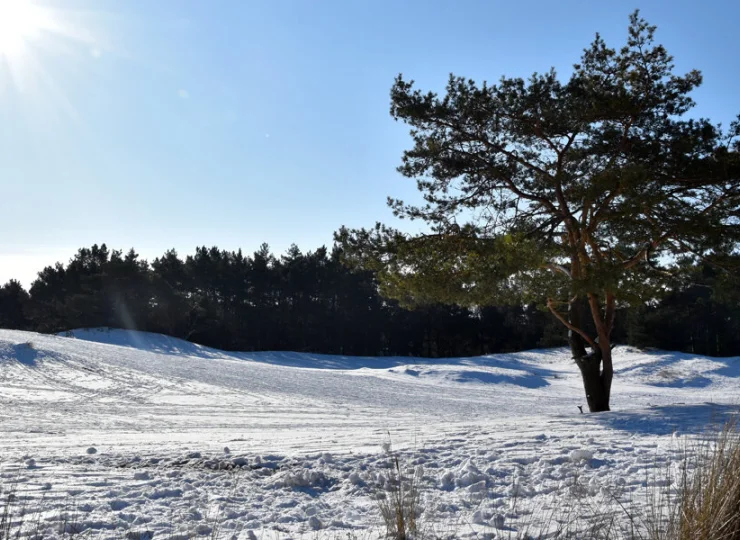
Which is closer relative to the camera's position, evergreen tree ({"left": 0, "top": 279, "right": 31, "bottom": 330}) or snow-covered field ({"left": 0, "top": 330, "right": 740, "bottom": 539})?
snow-covered field ({"left": 0, "top": 330, "right": 740, "bottom": 539})

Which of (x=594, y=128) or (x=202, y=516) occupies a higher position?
(x=594, y=128)

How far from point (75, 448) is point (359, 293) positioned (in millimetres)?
41405

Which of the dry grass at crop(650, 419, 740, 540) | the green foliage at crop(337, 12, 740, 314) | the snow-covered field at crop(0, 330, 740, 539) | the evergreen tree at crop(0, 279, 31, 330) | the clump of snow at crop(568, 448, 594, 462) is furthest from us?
the evergreen tree at crop(0, 279, 31, 330)

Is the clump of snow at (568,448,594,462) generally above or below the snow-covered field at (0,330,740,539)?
above

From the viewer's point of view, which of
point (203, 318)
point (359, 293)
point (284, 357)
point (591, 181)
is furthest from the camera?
point (359, 293)

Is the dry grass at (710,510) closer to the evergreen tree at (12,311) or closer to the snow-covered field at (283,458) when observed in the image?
the snow-covered field at (283,458)

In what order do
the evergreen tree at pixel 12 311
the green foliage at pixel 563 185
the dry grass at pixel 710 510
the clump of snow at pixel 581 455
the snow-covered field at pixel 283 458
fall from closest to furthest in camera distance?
the dry grass at pixel 710 510, the snow-covered field at pixel 283 458, the clump of snow at pixel 581 455, the green foliage at pixel 563 185, the evergreen tree at pixel 12 311

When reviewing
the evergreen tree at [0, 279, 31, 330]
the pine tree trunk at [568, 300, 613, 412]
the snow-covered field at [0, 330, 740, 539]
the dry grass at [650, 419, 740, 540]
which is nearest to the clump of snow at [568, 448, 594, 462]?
the snow-covered field at [0, 330, 740, 539]

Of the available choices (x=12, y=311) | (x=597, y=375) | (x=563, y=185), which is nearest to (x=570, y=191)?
(x=563, y=185)

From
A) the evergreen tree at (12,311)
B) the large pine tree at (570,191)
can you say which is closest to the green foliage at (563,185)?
the large pine tree at (570,191)

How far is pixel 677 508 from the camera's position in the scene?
322 centimetres

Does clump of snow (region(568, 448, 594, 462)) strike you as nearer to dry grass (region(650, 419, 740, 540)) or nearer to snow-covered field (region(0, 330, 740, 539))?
snow-covered field (region(0, 330, 740, 539))

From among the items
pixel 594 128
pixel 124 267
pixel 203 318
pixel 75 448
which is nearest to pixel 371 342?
pixel 203 318

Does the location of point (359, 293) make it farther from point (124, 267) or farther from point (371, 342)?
point (124, 267)
